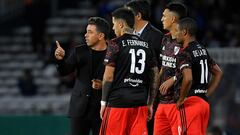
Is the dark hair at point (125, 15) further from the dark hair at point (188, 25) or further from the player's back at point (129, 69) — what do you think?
the dark hair at point (188, 25)

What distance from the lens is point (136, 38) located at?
10.9 metres

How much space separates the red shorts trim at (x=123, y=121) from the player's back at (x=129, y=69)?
7 cm

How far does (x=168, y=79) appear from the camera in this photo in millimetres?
11141

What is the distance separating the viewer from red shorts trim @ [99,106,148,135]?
1090cm

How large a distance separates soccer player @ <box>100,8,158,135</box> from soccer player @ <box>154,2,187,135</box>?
0.19 meters

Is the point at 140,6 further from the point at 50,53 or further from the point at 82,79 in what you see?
the point at 50,53

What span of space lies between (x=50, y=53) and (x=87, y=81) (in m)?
10.0

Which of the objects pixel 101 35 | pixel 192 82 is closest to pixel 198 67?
pixel 192 82

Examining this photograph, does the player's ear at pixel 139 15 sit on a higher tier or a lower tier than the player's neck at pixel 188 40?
higher

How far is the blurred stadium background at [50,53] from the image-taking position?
1623 centimetres

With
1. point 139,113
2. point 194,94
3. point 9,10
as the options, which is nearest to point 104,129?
point 139,113

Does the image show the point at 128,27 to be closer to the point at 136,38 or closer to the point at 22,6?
the point at 136,38

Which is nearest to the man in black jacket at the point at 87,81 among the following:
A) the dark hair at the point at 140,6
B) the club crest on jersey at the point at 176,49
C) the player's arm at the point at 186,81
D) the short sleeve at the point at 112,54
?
the dark hair at the point at 140,6

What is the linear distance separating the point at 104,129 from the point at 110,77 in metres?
0.64
